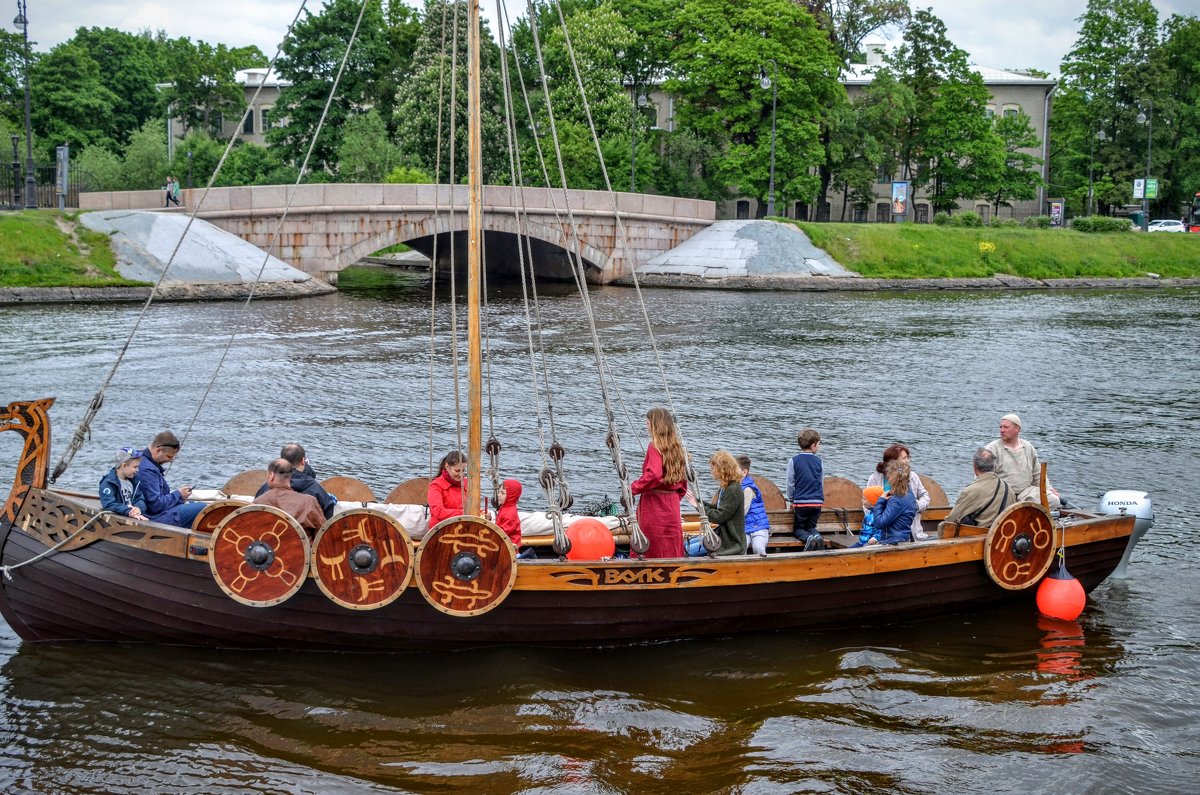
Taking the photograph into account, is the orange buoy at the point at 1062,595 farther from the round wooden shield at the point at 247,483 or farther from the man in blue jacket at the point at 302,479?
the round wooden shield at the point at 247,483

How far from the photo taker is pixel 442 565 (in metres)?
10.4

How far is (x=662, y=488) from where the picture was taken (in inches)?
442

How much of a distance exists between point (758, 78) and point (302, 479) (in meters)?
55.6

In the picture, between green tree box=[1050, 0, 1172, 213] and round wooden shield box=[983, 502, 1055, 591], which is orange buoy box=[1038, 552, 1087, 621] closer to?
round wooden shield box=[983, 502, 1055, 591]

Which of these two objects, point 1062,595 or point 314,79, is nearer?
point 1062,595

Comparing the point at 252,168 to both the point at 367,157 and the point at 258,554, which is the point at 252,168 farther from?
the point at 258,554

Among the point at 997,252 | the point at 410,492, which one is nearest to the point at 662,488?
the point at 410,492

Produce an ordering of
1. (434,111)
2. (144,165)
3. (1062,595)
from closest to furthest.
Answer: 1. (1062,595)
2. (144,165)
3. (434,111)

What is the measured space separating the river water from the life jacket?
3.79 ft

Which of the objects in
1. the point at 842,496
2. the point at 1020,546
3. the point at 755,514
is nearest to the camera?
the point at 1020,546

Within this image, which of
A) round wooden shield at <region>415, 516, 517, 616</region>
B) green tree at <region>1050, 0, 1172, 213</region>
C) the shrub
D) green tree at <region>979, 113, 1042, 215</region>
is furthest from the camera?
green tree at <region>1050, 0, 1172, 213</region>

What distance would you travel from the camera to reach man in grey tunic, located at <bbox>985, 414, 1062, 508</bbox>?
12814mm

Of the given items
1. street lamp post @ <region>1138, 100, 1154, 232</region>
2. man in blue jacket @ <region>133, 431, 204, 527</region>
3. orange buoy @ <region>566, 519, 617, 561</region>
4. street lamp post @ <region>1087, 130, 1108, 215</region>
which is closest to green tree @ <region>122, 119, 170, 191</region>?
man in blue jacket @ <region>133, 431, 204, 527</region>

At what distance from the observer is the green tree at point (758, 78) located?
6234cm
